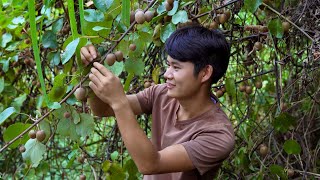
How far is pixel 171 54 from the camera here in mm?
1735

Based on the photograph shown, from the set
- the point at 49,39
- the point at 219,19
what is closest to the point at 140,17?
the point at 219,19

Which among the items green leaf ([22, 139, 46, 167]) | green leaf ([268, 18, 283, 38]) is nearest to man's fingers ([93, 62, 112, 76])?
green leaf ([22, 139, 46, 167])

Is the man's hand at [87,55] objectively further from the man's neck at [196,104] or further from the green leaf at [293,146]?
the green leaf at [293,146]

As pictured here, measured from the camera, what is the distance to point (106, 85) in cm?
154

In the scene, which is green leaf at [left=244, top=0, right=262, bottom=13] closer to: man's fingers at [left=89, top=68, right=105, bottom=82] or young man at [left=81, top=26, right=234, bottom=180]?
young man at [left=81, top=26, right=234, bottom=180]

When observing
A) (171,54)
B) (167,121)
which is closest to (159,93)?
(167,121)

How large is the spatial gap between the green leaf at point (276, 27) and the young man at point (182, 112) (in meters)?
0.30

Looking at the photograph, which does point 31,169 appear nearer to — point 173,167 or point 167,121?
point 167,121

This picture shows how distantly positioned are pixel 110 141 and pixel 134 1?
30.1 inches

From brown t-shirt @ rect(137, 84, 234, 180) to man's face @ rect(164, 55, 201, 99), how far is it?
103 mm

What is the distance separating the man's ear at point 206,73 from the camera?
174cm

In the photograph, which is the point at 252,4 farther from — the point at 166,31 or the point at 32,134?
the point at 32,134

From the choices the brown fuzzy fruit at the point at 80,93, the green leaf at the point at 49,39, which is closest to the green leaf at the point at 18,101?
the green leaf at the point at 49,39

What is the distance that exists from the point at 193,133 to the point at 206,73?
0.17 metres
